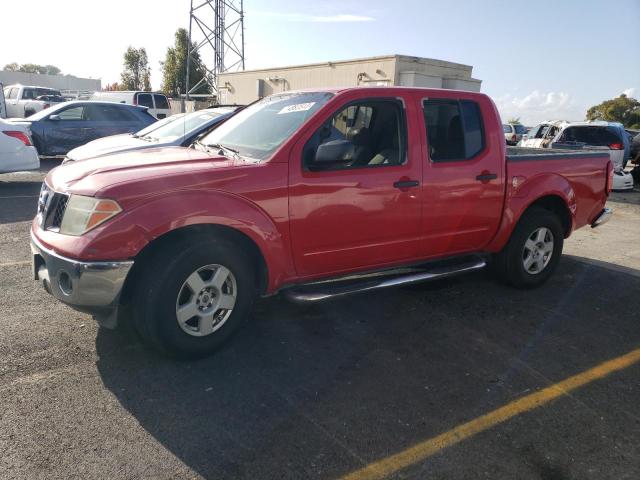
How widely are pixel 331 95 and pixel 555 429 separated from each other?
9.10 feet

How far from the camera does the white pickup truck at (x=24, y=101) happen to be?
2122cm

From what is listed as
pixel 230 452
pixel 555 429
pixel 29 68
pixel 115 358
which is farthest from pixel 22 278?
pixel 29 68

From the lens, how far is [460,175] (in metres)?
4.48

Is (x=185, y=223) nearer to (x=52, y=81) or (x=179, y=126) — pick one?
(x=179, y=126)

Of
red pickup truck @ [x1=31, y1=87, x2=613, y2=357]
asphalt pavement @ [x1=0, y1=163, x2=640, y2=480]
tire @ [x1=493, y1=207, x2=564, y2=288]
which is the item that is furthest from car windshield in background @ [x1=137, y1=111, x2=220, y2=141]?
tire @ [x1=493, y1=207, x2=564, y2=288]

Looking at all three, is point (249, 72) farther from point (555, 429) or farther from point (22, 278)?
point (555, 429)

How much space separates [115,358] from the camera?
3529 millimetres

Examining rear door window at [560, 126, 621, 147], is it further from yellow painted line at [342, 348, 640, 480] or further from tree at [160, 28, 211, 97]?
tree at [160, 28, 211, 97]

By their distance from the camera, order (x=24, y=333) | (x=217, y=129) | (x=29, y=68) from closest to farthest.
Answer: (x=24, y=333), (x=217, y=129), (x=29, y=68)

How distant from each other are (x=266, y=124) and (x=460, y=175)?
173 cm

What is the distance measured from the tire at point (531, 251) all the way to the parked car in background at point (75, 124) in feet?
35.4

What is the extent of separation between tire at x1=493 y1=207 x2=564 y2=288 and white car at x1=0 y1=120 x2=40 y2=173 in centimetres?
862

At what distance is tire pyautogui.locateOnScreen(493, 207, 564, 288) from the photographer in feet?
16.6

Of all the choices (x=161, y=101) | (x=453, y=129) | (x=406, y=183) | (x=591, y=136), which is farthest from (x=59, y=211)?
(x=161, y=101)
